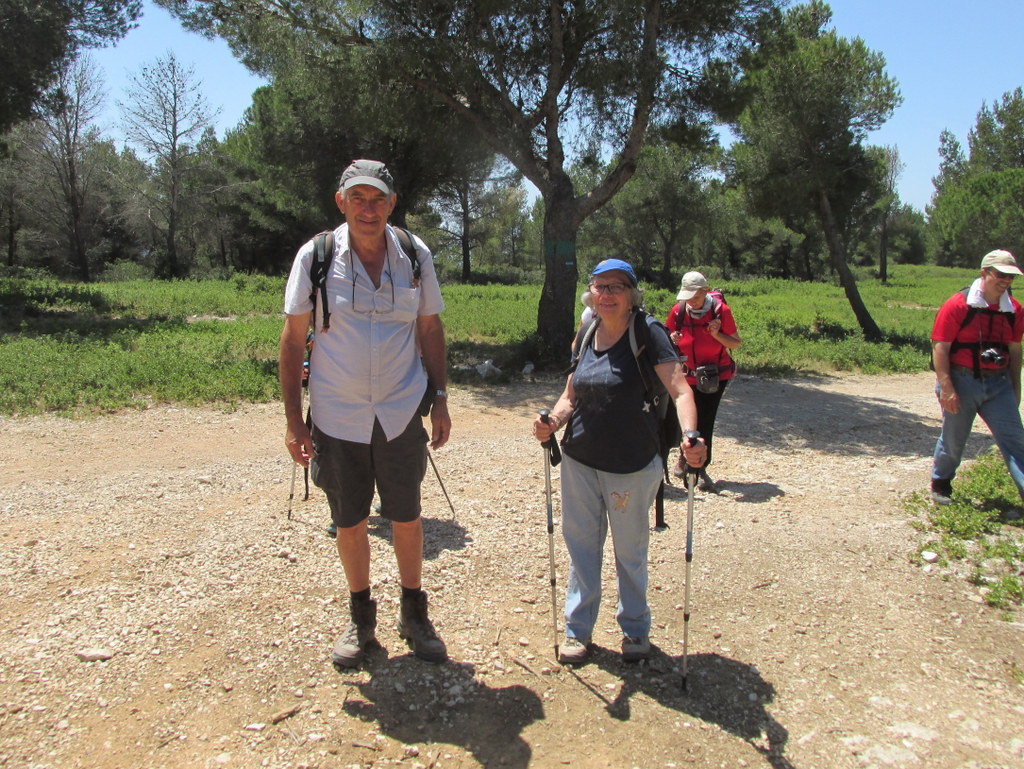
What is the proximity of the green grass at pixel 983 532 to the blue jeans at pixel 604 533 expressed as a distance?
2.30 m

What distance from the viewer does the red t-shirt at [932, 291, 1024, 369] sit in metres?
5.56

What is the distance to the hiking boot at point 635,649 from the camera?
372cm

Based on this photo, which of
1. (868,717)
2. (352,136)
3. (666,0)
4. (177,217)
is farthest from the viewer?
(177,217)

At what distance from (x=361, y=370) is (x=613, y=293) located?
45.9 inches

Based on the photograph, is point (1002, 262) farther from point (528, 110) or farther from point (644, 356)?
point (528, 110)

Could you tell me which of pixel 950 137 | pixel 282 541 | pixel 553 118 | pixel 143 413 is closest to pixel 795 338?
pixel 553 118

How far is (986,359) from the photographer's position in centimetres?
556

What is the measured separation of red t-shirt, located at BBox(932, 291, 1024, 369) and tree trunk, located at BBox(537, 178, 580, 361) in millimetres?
6920

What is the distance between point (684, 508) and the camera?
20.1 feet

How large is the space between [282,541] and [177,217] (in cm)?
3641

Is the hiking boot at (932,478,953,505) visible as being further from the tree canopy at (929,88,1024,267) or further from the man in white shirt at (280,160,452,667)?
the tree canopy at (929,88,1024,267)

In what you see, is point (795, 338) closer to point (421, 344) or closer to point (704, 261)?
A: point (421, 344)

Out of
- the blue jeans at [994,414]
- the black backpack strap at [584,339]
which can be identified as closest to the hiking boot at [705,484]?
the blue jeans at [994,414]

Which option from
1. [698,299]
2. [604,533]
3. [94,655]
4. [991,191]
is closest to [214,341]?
[698,299]
